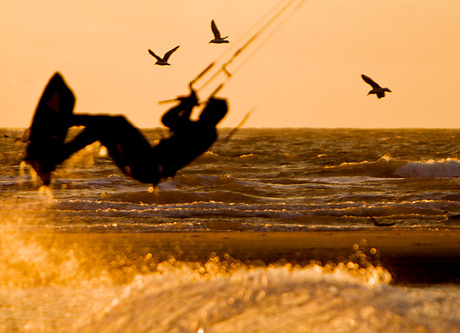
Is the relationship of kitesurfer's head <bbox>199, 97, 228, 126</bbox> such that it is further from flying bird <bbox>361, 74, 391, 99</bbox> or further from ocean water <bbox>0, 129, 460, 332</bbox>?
flying bird <bbox>361, 74, 391, 99</bbox>

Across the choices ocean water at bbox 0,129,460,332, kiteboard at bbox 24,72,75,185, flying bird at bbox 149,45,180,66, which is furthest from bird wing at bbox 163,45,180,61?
kiteboard at bbox 24,72,75,185

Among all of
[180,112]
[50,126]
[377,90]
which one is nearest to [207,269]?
[180,112]

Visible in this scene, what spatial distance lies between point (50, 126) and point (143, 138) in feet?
3.17

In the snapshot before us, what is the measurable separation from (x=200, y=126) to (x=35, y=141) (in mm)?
1756

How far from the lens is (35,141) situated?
720 cm

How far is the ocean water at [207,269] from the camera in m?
7.83

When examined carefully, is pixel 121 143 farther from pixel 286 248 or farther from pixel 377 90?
pixel 377 90

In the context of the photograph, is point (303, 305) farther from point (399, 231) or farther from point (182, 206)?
point (182, 206)

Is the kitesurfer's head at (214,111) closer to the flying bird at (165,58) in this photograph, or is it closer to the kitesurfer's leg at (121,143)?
the kitesurfer's leg at (121,143)

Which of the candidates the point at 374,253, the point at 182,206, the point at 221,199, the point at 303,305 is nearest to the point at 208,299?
the point at 303,305

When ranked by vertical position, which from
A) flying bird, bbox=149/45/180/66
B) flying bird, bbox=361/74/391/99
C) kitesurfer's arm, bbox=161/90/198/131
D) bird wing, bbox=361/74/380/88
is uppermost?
kitesurfer's arm, bbox=161/90/198/131

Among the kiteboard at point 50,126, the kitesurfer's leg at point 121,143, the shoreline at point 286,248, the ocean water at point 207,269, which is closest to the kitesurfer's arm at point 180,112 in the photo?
the kitesurfer's leg at point 121,143

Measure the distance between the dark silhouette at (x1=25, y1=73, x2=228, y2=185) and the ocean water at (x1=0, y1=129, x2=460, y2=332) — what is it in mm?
289

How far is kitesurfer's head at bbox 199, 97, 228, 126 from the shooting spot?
278 inches
